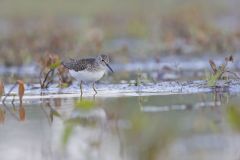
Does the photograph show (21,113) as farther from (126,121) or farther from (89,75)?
(89,75)

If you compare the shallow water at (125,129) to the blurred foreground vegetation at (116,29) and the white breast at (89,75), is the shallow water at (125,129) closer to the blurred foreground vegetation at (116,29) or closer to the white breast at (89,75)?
the white breast at (89,75)

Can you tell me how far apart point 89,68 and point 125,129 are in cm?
365

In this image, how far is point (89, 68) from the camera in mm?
12188

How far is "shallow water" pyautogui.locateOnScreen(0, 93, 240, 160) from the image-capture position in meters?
7.50

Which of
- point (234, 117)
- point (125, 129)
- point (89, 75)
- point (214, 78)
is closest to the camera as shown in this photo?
point (234, 117)

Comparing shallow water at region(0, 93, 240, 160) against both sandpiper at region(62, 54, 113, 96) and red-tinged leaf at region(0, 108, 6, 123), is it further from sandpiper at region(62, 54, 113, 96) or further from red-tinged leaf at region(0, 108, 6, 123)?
sandpiper at region(62, 54, 113, 96)

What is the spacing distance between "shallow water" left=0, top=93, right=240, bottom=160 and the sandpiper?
2.78 ft

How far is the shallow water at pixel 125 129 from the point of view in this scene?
7504 mm

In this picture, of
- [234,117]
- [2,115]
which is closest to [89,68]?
[2,115]

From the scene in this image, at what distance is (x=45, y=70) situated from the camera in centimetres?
1341

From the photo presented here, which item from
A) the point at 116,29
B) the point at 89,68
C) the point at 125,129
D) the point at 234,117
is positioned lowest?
the point at 125,129

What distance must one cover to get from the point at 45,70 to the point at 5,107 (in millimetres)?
2343

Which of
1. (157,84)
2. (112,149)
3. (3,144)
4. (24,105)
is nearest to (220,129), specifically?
(112,149)

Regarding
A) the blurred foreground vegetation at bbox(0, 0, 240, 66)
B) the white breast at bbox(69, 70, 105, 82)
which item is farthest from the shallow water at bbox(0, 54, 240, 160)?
the blurred foreground vegetation at bbox(0, 0, 240, 66)
